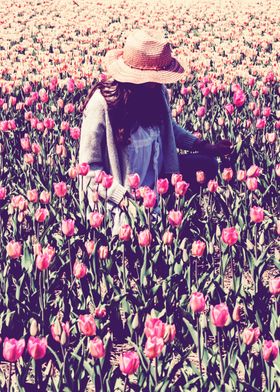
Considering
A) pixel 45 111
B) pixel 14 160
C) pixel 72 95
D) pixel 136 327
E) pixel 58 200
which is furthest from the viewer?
pixel 72 95

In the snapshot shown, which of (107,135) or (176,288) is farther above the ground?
(107,135)

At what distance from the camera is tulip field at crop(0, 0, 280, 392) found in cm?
257

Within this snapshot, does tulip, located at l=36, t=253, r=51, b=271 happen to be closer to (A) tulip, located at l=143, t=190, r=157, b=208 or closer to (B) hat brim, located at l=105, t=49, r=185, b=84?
(A) tulip, located at l=143, t=190, r=157, b=208

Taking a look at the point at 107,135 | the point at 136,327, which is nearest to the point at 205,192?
the point at 107,135

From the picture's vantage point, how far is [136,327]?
281 centimetres

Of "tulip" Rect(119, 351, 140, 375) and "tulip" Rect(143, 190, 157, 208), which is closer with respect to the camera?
"tulip" Rect(119, 351, 140, 375)

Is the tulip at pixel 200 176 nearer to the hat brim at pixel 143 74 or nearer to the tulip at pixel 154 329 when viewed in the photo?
the hat brim at pixel 143 74

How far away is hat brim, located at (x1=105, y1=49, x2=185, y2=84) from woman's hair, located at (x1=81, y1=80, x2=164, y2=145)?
0.34ft

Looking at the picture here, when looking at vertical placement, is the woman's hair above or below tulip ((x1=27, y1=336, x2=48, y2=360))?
above

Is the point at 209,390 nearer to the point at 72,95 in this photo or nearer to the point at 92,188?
the point at 92,188

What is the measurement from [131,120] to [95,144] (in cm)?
28

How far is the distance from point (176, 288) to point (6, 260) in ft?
3.14

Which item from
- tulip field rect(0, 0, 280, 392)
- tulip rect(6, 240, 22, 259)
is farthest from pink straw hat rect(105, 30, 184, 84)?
tulip rect(6, 240, 22, 259)

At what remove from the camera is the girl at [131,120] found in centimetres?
388
